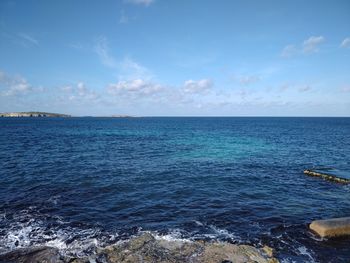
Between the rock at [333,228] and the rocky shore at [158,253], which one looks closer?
the rocky shore at [158,253]

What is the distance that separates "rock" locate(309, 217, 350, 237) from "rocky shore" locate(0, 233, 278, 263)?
4698mm

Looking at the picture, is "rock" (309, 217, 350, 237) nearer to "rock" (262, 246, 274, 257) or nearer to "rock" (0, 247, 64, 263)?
"rock" (262, 246, 274, 257)

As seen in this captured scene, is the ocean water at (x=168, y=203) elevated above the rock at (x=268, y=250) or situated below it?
above

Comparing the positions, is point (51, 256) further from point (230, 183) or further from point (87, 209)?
point (230, 183)

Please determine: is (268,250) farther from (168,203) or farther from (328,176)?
(328,176)

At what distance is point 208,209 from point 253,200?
5.20 meters

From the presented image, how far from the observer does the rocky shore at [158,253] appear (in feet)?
41.8

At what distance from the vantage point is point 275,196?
78.4 ft

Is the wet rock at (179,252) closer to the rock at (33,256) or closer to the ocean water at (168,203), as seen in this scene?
the ocean water at (168,203)

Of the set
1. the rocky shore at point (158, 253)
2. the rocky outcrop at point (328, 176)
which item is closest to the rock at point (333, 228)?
the rocky shore at point (158, 253)

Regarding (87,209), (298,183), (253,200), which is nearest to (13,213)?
(87,209)

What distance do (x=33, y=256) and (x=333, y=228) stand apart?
62.1 feet

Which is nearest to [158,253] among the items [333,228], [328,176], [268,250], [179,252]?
[179,252]

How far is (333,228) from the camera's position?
15922mm
